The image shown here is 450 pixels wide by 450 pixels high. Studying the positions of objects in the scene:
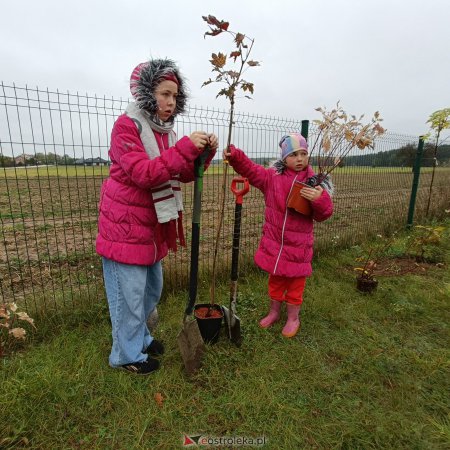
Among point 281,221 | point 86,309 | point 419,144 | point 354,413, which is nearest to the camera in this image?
point 354,413

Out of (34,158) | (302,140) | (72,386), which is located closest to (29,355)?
(72,386)

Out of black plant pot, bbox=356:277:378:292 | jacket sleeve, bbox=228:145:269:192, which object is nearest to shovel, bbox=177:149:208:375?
jacket sleeve, bbox=228:145:269:192

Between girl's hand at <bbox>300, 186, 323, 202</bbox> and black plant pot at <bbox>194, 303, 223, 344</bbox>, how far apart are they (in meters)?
1.22

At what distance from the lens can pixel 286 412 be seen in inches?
81.3

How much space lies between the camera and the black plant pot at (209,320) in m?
2.60

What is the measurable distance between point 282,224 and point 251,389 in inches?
51.8

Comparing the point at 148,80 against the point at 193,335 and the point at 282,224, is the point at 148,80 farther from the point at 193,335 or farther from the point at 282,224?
the point at 193,335

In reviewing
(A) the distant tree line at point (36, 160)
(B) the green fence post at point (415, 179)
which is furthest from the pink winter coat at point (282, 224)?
(B) the green fence post at point (415, 179)

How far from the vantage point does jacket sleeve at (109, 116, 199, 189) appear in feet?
5.95

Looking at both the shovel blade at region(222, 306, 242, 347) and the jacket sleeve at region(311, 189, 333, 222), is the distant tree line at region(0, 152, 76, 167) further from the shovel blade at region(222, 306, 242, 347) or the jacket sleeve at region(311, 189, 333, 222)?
the jacket sleeve at region(311, 189, 333, 222)

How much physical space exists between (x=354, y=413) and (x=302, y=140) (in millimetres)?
2020

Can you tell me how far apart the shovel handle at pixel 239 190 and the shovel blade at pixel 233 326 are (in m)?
0.96

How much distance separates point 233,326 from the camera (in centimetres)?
269

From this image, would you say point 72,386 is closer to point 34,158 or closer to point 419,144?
point 34,158
